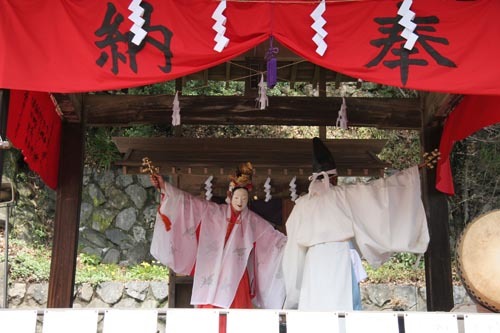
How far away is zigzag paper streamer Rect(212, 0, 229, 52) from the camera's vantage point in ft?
13.8

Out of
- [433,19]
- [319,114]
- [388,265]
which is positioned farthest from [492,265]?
[388,265]

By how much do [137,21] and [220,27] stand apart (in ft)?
1.99

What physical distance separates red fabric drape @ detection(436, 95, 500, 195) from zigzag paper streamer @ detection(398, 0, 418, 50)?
136 cm

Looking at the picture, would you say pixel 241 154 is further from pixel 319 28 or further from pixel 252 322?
pixel 252 322

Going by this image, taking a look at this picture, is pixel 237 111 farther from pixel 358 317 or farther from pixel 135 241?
pixel 135 241

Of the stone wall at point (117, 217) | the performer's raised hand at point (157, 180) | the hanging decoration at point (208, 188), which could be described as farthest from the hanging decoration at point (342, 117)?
the stone wall at point (117, 217)

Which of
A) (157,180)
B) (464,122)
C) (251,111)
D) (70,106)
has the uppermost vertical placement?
(251,111)

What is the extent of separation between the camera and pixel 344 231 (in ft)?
16.4

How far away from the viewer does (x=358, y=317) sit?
3461mm

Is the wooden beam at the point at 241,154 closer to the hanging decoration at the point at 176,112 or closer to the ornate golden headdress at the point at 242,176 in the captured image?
the ornate golden headdress at the point at 242,176

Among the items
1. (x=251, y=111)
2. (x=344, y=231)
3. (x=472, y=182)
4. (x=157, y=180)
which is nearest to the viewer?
(x=344, y=231)

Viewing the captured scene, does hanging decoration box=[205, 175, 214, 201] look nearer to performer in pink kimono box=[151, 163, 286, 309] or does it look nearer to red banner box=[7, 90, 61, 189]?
performer in pink kimono box=[151, 163, 286, 309]

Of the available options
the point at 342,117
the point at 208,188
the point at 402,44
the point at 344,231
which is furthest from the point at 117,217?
the point at 402,44

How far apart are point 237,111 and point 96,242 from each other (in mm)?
7499
